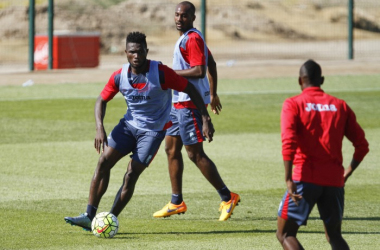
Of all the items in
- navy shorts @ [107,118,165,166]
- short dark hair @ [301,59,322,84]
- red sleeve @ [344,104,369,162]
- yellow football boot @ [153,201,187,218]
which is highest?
short dark hair @ [301,59,322,84]

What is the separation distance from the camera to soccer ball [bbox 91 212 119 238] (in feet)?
28.4

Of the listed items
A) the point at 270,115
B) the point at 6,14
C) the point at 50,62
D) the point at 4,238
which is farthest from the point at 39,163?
the point at 6,14

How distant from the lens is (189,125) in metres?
9.88

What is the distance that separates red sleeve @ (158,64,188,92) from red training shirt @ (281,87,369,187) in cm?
231

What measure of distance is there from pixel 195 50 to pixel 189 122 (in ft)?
2.60

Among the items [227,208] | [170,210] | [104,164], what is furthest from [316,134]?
[170,210]

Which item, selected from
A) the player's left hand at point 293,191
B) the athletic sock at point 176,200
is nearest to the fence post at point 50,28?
the athletic sock at point 176,200

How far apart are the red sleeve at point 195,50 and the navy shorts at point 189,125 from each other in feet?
1.77

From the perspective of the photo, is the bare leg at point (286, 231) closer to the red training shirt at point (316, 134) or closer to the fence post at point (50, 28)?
the red training shirt at point (316, 134)

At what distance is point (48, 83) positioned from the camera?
24172 mm

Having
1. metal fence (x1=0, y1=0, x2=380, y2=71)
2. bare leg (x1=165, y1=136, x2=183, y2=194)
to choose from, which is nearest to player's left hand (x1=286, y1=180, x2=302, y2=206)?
bare leg (x1=165, y1=136, x2=183, y2=194)

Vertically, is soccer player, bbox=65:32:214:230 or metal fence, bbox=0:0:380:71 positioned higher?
soccer player, bbox=65:32:214:230

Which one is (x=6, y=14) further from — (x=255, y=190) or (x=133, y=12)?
(x=255, y=190)

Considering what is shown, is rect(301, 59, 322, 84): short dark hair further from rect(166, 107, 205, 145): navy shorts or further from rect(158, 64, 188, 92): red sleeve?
rect(166, 107, 205, 145): navy shorts
